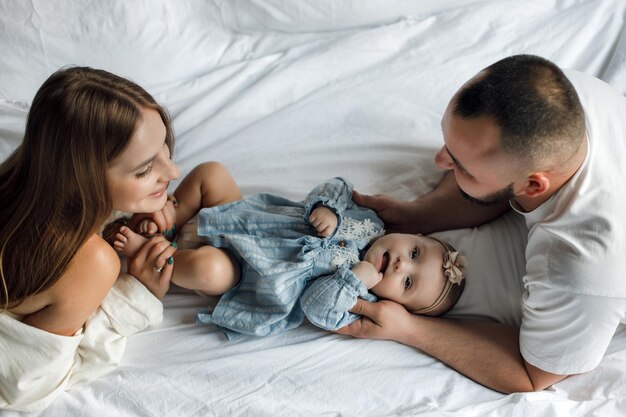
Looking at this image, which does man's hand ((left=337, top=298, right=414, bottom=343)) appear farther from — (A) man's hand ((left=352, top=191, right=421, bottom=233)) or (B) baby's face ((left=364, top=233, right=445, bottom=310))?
(A) man's hand ((left=352, top=191, right=421, bottom=233))

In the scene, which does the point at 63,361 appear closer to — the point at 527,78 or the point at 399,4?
the point at 527,78

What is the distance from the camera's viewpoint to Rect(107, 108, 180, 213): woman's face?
1.12m

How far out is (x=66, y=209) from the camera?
1.10 meters

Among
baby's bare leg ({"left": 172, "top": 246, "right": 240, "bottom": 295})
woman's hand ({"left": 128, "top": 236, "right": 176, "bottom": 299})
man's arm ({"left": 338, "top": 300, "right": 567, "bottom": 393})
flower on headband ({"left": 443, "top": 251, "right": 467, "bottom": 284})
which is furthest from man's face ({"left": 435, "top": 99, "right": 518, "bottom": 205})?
woman's hand ({"left": 128, "top": 236, "right": 176, "bottom": 299})

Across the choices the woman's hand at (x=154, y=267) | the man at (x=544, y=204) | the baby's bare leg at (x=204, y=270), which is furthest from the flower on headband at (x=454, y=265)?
the woman's hand at (x=154, y=267)

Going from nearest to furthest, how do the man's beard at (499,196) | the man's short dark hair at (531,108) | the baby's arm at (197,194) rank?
the man's short dark hair at (531,108)
the man's beard at (499,196)
the baby's arm at (197,194)

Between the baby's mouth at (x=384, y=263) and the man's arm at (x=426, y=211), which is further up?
the man's arm at (x=426, y=211)

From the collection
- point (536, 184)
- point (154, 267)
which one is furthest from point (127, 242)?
point (536, 184)

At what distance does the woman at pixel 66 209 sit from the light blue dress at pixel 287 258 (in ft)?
0.71

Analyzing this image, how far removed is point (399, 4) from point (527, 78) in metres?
0.78

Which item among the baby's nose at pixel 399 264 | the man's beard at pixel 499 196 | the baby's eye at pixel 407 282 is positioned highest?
the man's beard at pixel 499 196

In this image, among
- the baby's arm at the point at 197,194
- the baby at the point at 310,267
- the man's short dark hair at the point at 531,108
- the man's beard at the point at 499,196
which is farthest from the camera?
the baby's arm at the point at 197,194

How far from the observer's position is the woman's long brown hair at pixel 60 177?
1067 mm

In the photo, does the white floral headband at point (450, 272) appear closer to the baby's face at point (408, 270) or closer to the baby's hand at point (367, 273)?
the baby's face at point (408, 270)
